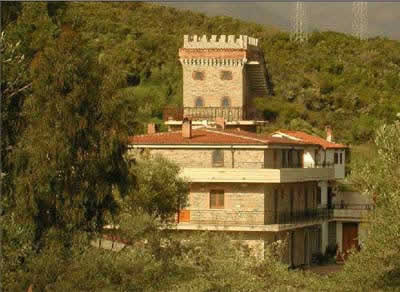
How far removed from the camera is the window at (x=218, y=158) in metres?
51.4

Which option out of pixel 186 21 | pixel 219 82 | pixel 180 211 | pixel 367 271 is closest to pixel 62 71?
pixel 367 271

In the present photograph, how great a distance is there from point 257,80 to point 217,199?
105ft

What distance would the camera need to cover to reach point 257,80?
8262cm

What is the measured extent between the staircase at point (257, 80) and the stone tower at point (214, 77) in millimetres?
3755

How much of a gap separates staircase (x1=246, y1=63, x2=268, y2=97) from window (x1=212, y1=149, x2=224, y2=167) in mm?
25159

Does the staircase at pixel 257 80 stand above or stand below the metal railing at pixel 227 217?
above

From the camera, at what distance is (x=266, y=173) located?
166 feet

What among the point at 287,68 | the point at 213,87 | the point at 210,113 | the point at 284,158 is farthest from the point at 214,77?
the point at 287,68

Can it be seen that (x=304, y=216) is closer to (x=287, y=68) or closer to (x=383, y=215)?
(x=383, y=215)

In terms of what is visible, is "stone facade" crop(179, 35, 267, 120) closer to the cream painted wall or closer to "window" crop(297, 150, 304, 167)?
the cream painted wall

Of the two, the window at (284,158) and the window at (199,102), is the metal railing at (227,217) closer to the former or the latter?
the window at (284,158)

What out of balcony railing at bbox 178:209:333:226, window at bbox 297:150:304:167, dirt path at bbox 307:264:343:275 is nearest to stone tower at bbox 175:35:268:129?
window at bbox 297:150:304:167

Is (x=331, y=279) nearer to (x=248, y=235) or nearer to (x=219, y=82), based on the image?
(x=248, y=235)

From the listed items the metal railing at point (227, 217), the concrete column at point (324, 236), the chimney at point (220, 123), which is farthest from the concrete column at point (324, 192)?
the metal railing at point (227, 217)
